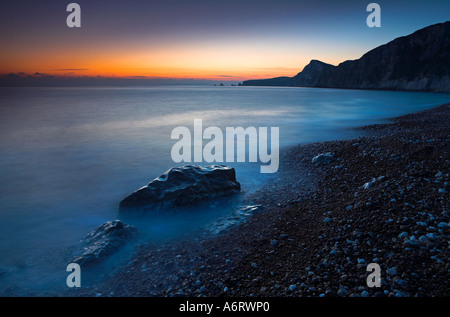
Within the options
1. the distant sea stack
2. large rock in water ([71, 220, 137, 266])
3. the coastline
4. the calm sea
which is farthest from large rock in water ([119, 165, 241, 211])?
the distant sea stack

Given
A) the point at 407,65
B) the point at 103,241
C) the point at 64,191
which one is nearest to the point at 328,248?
the point at 103,241

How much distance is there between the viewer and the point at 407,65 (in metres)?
93.2

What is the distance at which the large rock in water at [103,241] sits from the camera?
4742 millimetres

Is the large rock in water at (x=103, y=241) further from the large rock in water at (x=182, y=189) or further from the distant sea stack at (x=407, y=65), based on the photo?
the distant sea stack at (x=407, y=65)

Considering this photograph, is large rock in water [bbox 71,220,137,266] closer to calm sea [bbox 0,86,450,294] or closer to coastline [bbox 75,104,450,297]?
calm sea [bbox 0,86,450,294]

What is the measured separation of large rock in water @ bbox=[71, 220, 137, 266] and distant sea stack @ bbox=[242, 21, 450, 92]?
9611cm

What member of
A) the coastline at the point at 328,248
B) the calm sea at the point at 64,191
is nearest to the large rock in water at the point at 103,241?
the calm sea at the point at 64,191

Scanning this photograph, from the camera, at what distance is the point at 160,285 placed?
4027 millimetres

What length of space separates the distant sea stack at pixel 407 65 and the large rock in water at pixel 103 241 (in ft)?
315

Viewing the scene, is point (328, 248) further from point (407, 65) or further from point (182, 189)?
point (407, 65)

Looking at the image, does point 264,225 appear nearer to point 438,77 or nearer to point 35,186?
point 35,186

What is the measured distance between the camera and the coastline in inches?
127
